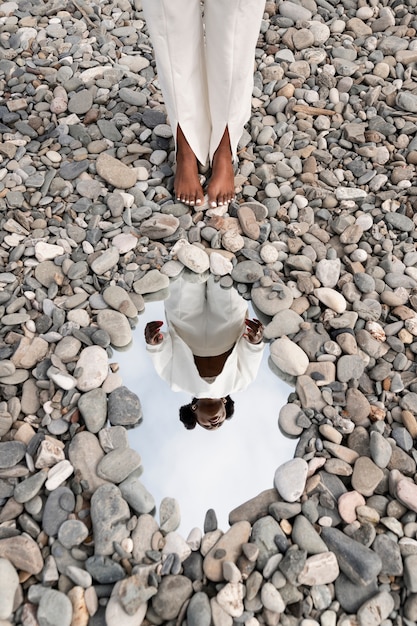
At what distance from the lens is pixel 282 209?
176 cm

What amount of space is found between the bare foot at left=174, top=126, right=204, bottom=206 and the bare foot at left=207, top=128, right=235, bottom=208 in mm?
34

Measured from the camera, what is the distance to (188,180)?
1.73 meters

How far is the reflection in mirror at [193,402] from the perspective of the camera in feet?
4.20

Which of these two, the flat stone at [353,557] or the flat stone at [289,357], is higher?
the flat stone at [289,357]

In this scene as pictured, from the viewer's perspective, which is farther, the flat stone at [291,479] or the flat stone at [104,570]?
the flat stone at [291,479]

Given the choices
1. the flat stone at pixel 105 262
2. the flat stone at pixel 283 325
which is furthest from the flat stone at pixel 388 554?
the flat stone at pixel 105 262

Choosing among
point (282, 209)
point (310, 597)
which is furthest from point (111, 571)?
point (282, 209)

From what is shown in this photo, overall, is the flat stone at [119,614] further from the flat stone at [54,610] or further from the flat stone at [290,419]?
the flat stone at [290,419]

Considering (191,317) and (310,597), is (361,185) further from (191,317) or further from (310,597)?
(310,597)

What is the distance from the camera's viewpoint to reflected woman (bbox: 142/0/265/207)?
4.53ft

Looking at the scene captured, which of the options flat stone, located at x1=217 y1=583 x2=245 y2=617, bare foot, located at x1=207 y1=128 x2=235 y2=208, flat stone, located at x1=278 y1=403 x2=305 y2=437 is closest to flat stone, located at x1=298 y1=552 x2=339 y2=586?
flat stone, located at x1=217 y1=583 x2=245 y2=617

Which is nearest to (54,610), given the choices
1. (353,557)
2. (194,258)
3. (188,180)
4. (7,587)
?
(7,587)

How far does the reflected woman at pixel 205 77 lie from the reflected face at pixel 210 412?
1.99ft

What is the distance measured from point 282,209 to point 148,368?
2.06 feet
